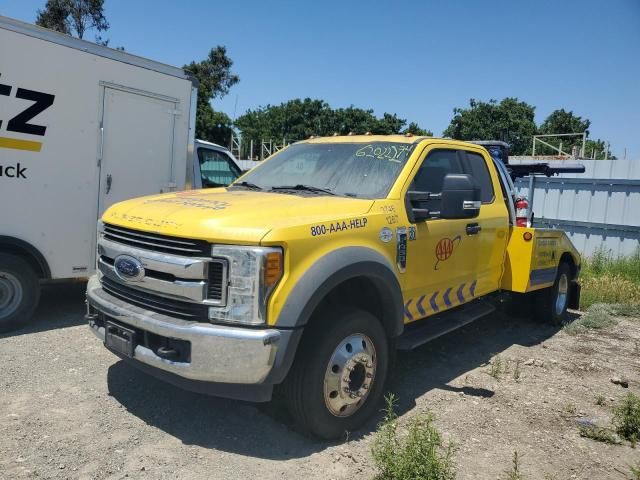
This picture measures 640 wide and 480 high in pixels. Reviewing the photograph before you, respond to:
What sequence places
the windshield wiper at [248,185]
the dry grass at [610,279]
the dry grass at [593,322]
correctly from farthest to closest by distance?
the dry grass at [610,279] → the dry grass at [593,322] → the windshield wiper at [248,185]

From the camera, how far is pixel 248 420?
3.71m

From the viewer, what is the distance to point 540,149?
45.1m

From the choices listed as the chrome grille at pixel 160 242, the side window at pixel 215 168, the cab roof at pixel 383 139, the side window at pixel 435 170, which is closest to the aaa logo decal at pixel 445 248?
the side window at pixel 435 170

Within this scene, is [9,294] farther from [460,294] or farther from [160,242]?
[460,294]

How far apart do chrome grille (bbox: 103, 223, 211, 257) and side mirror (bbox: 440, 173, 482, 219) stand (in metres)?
1.88

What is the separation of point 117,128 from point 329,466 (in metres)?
4.35

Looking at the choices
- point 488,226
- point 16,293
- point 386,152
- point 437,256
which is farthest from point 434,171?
point 16,293

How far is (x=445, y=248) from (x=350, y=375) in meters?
1.49

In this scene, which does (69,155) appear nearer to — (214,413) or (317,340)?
(214,413)

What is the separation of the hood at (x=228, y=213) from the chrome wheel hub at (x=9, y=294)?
6.73 ft

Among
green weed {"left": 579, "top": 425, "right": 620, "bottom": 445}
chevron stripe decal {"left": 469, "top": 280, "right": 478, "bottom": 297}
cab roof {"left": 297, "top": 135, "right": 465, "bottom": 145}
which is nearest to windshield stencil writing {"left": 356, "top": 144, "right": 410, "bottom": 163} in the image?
cab roof {"left": 297, "top": 135, "right": 465, "bottom": 145}

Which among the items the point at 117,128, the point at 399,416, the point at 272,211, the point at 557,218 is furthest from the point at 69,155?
the point at 557,218

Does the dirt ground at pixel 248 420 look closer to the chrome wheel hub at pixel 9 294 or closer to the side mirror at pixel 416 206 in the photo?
the chrome wheel hub at pixel 9 294

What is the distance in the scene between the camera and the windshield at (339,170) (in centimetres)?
414
